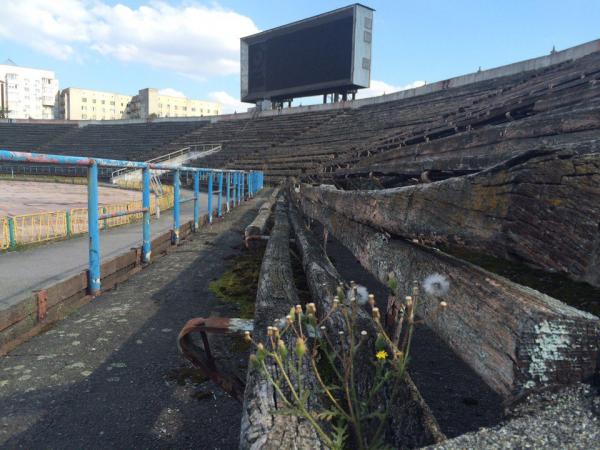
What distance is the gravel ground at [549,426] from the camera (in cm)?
77

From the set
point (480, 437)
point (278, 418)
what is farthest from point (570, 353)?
point (278, 418)

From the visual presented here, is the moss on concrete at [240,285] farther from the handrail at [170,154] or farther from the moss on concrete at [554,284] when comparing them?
the handrail at [170,154]

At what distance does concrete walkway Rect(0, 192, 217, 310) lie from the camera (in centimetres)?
396

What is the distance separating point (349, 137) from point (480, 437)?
22.2 meters

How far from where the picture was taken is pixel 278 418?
115cm

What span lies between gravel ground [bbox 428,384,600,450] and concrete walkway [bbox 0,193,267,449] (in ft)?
4.55

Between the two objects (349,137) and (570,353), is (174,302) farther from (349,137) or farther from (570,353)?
(349,137)

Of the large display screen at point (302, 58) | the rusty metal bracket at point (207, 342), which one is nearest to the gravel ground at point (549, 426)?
the rusty metal bracket at point (207, 342)

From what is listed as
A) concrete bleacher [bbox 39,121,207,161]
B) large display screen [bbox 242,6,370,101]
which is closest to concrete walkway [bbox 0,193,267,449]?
large display screen [bbox 242,6,370,101]

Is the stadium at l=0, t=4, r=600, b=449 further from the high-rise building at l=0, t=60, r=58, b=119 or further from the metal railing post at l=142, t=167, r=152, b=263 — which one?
the high-rise building at l=0, t=60, r=58, b=119

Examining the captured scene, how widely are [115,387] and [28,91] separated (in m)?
140

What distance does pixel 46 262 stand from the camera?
517 centimetres

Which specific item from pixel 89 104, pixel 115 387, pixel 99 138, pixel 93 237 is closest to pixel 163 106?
pixel 89 104

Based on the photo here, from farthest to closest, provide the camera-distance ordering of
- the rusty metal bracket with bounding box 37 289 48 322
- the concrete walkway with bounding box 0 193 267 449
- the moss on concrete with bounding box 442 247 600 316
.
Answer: the rusty metal bracket with bounding box 37 289 48 322, the concrete walkway with bounding box 0 193 267 449, the moss on concrete with bounding box 442 247 600 316
